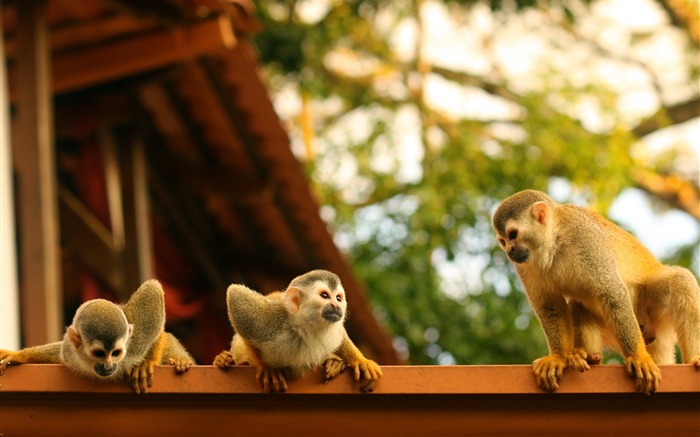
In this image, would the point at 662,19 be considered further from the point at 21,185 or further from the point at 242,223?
the point at 21,185

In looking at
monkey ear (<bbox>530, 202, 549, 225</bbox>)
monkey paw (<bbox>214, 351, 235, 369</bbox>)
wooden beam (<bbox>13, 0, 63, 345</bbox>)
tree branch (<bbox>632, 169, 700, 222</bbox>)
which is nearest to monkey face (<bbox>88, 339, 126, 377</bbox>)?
monkey paw (<bbox>214, 351, 235, 369</bbox>)

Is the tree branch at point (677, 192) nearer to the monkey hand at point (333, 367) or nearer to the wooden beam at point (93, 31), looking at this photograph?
the wooden beam at point (93, 31)

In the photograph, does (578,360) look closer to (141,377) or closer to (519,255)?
(519,255)

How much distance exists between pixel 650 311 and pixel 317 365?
1646mm

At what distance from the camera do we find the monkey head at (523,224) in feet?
13.8

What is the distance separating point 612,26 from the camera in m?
17.8

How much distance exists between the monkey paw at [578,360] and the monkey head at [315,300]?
81cm

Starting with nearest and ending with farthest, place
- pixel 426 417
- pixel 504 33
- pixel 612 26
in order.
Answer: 1. pixel 426 417
2. pixel 504 33
3. pixel 612 26

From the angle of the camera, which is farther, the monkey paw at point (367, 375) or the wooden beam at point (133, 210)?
the wooden beam at point (133, 210)

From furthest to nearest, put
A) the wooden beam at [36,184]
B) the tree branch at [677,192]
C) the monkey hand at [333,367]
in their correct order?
the tree branch at [677,192], the wooden beam at [36,184], the monkey hand at [333,367]

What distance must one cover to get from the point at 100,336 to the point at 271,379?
65 centimetres

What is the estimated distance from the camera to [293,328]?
373cm

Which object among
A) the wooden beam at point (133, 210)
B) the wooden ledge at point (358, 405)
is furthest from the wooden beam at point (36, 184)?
the wooden ledge at point (358, 405)

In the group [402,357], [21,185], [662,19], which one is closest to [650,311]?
[21,185]
